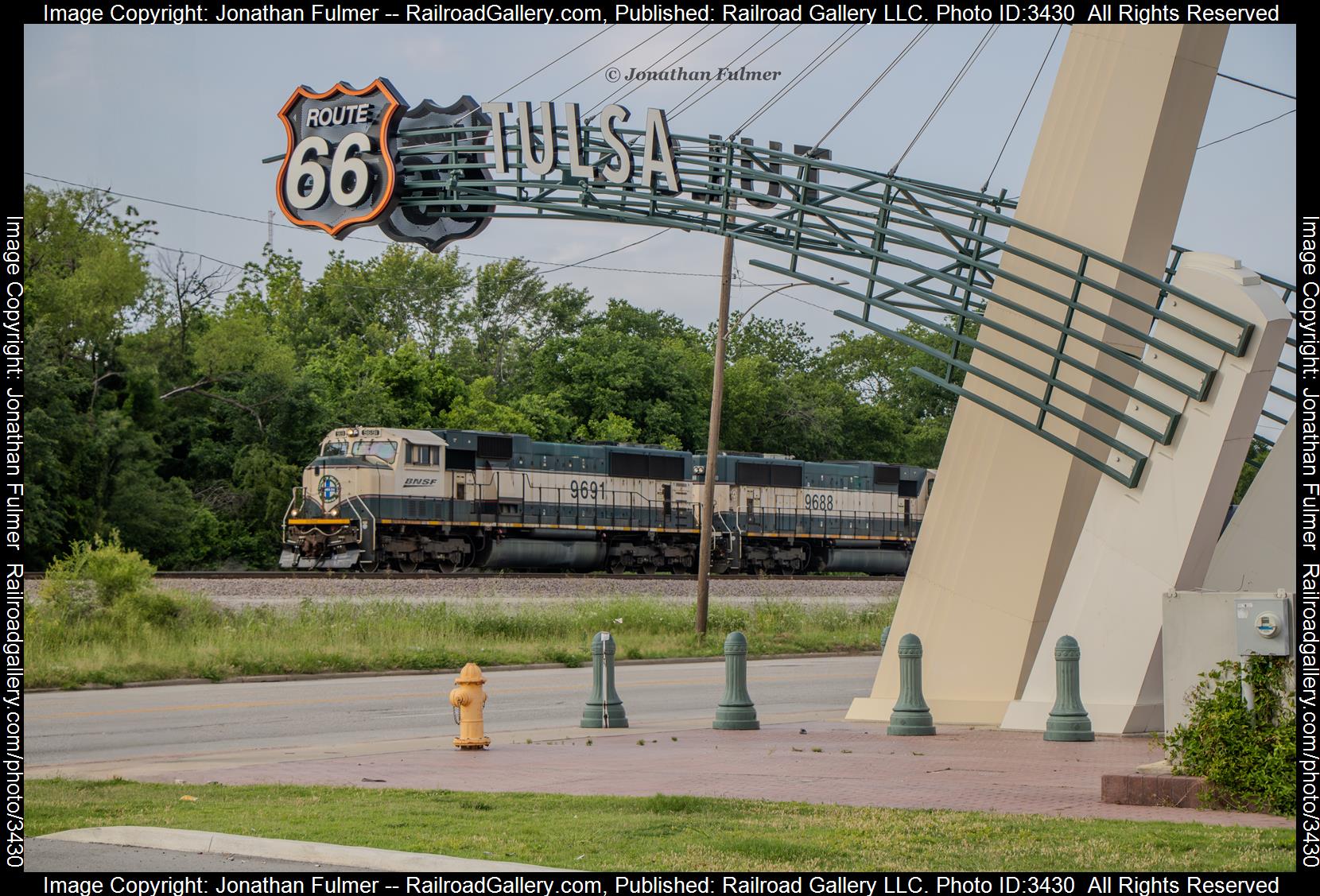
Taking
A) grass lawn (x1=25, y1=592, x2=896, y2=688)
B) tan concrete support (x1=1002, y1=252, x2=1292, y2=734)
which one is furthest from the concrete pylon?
grass lawn (x1=25, y1=592, x2=896, y2=688)

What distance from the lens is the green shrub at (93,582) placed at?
941 inches

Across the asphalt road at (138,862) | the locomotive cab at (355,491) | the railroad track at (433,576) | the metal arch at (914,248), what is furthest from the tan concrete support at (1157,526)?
the locomotive cab at (355,491)

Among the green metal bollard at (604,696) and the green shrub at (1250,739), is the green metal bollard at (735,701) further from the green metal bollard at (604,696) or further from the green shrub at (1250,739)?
the green shrub at (1250,739)

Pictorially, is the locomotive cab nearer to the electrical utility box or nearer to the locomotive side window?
the locomotive side window

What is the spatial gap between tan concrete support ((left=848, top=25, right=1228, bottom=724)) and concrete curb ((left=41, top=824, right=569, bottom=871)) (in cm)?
894

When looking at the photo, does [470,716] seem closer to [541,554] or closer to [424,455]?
[424,455]

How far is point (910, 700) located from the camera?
13719mm

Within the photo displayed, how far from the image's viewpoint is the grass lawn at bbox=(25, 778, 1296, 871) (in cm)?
675

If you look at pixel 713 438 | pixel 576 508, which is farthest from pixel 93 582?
pixel 576 508

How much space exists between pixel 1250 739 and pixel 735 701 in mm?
6796

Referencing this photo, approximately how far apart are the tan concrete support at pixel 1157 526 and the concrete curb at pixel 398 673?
12.0 metres
